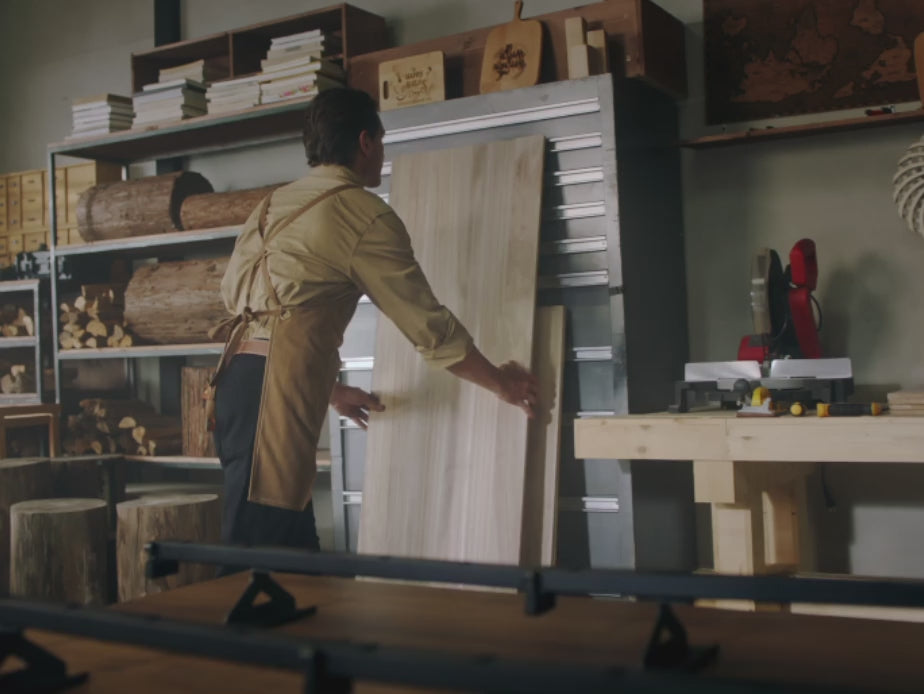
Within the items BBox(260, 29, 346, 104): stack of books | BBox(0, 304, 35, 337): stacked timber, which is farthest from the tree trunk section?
BBox(260, 29, 346, 104): stack of books

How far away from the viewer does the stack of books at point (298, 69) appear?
168 inches

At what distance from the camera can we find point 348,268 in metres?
2.73

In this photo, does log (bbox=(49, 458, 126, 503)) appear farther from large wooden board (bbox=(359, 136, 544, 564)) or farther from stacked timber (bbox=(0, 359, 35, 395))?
large wooden board (bbox=(359, 136, 544, 564))

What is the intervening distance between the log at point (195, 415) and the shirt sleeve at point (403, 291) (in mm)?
2115

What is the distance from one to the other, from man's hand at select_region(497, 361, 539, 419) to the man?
1.09 feet

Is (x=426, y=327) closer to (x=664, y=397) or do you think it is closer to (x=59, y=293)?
(x=664, y=397)

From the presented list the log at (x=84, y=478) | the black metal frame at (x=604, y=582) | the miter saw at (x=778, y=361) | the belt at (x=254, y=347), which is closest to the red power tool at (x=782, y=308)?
the miter saw at (x=778, y=361)

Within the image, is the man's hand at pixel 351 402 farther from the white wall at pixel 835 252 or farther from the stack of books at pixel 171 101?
the stack of books at pixel 171 101

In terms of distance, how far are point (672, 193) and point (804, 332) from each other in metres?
0.85

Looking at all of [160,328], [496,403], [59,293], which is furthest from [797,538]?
[59,293]

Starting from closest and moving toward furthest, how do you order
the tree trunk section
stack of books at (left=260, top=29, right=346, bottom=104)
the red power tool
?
the red power tool → stack of books at (left=260, top=29, right=346, bottom=104) → the tree trunk section

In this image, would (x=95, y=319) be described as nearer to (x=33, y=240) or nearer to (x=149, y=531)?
(x=33, y=240)

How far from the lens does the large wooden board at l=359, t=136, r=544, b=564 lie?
3.32 meters

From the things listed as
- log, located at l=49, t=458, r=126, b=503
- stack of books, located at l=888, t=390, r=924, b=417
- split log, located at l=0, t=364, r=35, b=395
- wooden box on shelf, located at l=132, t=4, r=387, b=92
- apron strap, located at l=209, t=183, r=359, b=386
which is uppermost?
wooden box on shelf, located at l=132, t=4, r=387, b=92
